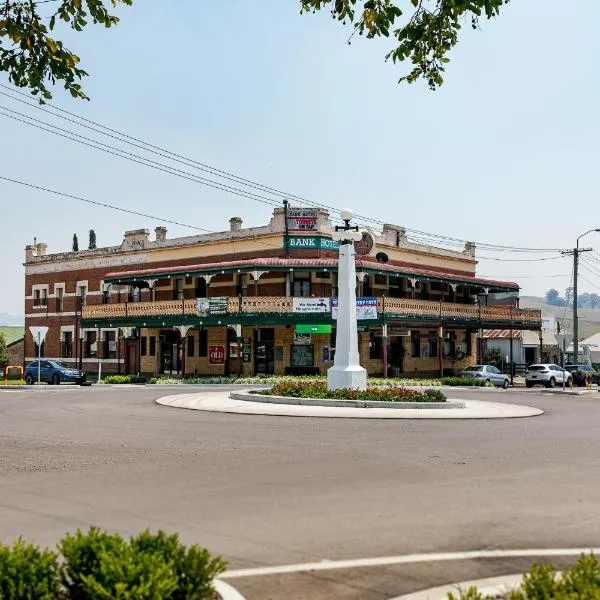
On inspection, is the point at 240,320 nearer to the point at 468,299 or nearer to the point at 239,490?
the point at 468,299

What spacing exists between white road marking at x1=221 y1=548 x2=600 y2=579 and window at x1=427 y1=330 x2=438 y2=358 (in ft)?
136

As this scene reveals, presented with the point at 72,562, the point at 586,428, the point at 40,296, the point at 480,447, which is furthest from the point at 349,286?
the point at 40,296

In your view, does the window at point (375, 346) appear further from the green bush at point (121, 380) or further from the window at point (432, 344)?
the green bush at point (121, 380)

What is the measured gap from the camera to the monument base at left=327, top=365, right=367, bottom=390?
945 inches

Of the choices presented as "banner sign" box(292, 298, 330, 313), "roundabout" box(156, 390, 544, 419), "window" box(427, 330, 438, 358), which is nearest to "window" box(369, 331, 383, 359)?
"window" box(427, 330, 438, 358)

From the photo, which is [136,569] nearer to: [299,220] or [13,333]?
[299,220]

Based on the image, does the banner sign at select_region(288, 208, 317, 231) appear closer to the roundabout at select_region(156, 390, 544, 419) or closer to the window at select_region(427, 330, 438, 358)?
the window at select_region(427, 330, 438, 358)

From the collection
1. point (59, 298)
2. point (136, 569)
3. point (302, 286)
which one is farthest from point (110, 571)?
point (59, 298)

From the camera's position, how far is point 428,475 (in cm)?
1049

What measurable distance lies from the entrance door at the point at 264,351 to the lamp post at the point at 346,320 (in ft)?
59.9

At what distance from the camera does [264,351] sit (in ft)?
140

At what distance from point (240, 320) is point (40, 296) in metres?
23.9

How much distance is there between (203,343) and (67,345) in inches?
556

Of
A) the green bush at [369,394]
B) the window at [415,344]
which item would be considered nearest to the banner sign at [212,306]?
the window at [415,344]
